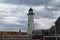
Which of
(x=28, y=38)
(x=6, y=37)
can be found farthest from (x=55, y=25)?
(x=6, y=37)

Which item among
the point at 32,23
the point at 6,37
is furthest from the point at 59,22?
the point at 32,23

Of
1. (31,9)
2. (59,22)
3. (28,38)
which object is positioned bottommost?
(28,38)

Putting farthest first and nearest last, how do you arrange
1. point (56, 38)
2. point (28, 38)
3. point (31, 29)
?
1. point (31, 29)
2. point (28, 38)
3. point (56, 38)

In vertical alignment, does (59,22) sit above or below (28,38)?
above

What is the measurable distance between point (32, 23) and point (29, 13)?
2.22m

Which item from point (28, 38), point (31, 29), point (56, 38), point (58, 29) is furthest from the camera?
point (31, 29)

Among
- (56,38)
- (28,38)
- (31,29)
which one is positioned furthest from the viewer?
(31,29)

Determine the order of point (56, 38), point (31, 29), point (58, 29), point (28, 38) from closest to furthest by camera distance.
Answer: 1. point (56, 38)
2. point (28, 38)
3. point (58, 29)
4. point (31, 29)

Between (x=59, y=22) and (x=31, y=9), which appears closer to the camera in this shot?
(x=59, y=22)

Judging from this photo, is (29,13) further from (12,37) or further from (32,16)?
(12,37)

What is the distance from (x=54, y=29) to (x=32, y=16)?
37.4 ft

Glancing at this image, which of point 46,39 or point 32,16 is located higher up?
point 32,16

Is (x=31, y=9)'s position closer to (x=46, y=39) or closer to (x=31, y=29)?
(x=31, y=29)

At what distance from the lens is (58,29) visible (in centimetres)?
2902
